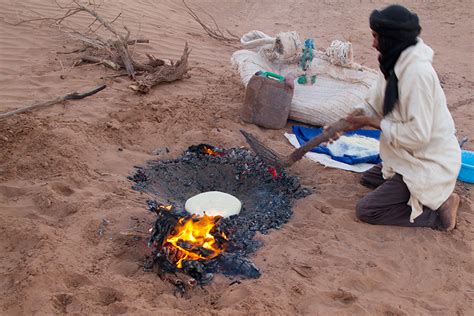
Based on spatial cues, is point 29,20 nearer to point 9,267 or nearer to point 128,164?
point 128,164

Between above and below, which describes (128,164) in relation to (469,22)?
below

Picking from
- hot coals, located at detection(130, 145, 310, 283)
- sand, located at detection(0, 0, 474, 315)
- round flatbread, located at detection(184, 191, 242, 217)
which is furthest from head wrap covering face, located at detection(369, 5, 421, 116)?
round flatbread, located at detection(184, 191, 242, 217)

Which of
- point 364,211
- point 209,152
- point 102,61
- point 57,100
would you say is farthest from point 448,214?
point 102,61

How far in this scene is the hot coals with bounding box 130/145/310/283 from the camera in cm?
306

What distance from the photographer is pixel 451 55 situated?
7555 mm

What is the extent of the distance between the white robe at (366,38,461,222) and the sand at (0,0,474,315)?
0.34 metres

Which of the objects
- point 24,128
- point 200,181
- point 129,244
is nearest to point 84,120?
point 24,128

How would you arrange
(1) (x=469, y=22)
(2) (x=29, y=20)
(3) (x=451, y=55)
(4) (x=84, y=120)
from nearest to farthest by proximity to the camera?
(4) (x=84, y=120) → (2) (x=29, y=20) → (3) (x=451, y=55) → (1) (x=469, y=22)

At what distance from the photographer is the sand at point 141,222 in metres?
2.80

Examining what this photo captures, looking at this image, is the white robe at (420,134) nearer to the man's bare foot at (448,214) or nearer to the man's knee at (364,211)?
the man's bare foot at (448,214)

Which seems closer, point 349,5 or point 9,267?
point 9,267

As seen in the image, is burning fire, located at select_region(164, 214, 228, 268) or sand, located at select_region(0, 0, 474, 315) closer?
sand, located at select_region(0, 0, 474, 315)

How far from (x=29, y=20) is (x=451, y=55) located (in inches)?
233

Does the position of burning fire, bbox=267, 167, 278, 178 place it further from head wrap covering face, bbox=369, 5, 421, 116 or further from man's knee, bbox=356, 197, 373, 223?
Result: head wrap covering face, bbox=369, 5, 421, 116
